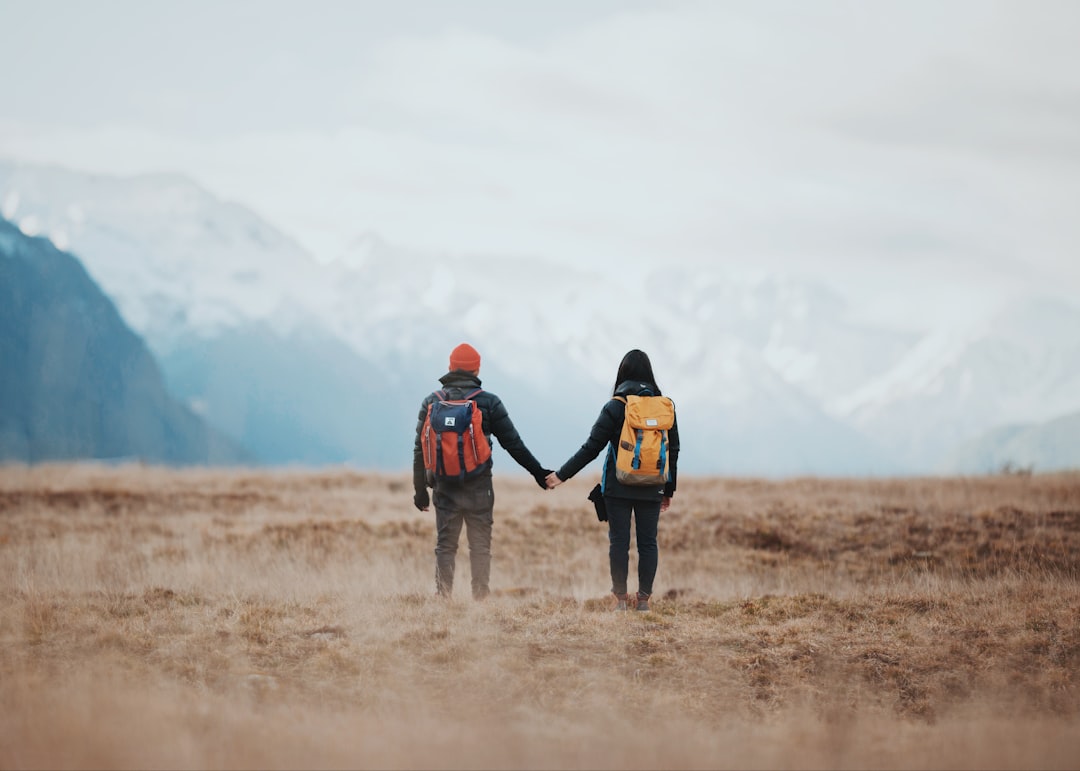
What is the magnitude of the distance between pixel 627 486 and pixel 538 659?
7.76ft

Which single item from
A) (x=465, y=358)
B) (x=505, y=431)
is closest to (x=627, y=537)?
(x=505, y=431)

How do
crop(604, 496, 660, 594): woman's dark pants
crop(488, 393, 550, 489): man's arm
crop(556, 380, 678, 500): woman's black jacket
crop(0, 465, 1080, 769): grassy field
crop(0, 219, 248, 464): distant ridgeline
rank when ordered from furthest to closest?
1. crop(0, 219, 248, 464): distant ridgeline
2. crop(488, 393, 550, 489): man's arm
3. crop(604, 496, 660, 594): woman's dark pants
4. crop(556, 380, 678, 500): woman's black jacket
5. crop(0, 465, 1080, 769): grassy field

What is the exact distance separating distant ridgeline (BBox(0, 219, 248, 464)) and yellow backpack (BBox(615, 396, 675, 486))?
85046mm

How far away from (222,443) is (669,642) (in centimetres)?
10739

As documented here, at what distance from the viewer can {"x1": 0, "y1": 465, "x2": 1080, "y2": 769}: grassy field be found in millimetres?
5641

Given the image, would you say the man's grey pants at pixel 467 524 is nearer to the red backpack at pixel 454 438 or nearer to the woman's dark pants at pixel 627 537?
the red backpack at pixel 454 438

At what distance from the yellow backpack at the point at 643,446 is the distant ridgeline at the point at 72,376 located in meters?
85.0

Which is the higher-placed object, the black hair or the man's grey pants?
the black hair

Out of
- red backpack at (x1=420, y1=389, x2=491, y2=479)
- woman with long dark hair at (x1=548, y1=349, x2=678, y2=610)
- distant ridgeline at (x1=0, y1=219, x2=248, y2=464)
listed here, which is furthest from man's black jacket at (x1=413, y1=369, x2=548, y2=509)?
distant ridgeline at (x1=0, y1=219, x2=248, y2=464)

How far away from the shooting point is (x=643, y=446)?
9281 mm

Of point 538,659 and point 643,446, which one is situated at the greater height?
point 643,446

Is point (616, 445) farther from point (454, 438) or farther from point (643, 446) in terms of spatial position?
point (454, 438)

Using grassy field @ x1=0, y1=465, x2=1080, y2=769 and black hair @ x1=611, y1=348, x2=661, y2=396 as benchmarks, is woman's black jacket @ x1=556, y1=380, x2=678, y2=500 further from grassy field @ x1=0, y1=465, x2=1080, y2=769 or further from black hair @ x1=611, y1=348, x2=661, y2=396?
grassy field @ x1=0, y1=465, x2=1080, y2=769

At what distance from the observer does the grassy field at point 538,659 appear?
5641 millimetres
